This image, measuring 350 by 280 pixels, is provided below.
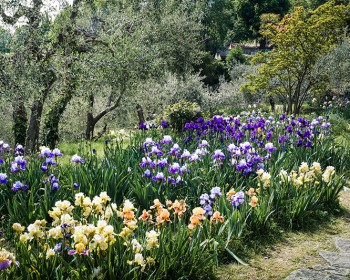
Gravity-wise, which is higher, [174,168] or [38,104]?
[38,104]

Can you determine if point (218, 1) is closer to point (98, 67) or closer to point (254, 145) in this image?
point (98, 67)

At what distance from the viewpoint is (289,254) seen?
4.67 m

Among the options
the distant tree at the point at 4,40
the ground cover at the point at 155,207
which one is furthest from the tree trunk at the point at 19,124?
the ground cover at the point at 155,207

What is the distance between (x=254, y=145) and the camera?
7.33 meters

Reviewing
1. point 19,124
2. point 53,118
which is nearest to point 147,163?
point 53,118

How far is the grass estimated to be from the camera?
417cm

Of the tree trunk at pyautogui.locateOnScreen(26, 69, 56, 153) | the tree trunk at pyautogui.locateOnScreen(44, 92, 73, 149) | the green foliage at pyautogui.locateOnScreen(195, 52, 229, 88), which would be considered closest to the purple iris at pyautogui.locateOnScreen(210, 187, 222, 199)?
the tree trunk at pyautogui.locateOnScreen(26, 69, 56, 153)

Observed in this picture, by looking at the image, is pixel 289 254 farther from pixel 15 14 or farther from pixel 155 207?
pixel 15 14

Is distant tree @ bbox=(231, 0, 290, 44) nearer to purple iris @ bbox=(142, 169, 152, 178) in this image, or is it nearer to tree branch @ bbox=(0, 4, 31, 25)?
tree branch @ bbox=(0, 4, 31, 25)

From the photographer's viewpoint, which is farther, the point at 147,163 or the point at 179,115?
the point at 179,115

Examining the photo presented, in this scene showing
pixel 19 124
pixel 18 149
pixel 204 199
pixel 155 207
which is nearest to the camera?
pixel 204 199

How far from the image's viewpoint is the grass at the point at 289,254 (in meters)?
4.17

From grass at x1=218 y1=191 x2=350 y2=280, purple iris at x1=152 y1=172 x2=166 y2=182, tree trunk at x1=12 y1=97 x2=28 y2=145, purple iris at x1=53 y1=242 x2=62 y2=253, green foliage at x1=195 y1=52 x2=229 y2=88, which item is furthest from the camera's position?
green foliage at x1=195 y1=52 x2=229 y2=88

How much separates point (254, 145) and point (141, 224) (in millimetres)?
3586
